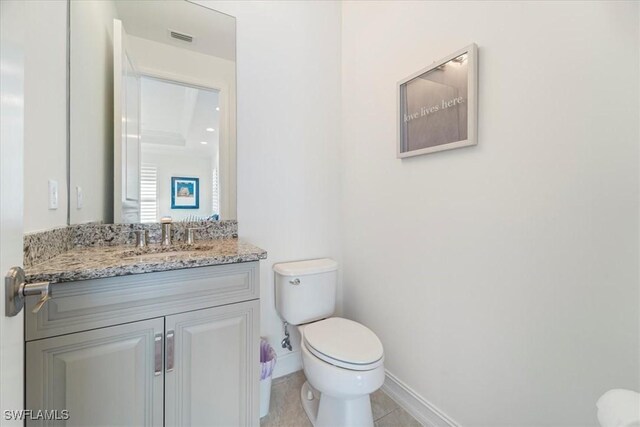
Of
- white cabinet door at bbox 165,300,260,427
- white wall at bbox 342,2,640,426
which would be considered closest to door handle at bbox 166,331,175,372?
white cabinet door at bbox 165,300,260,427

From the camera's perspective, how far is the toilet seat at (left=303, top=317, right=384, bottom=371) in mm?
1110

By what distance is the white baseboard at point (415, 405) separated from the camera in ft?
4.08

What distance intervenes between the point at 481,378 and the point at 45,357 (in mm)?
1540

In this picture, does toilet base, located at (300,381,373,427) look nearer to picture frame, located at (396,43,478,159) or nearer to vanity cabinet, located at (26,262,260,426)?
vanity cabinet, located at (26,262,260,426)

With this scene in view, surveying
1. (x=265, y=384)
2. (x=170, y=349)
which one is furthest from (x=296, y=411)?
(x=170, y=349)

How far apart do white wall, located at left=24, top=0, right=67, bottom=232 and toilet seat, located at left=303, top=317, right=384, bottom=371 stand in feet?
3.79

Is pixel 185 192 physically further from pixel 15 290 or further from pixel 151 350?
pixel 15 290

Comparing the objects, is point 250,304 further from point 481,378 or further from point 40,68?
point 40,68

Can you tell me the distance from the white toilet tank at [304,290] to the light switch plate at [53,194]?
3.34 ft

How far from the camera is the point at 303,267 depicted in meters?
1.58

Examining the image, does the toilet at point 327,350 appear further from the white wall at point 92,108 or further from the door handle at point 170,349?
the white wall at point 92,108

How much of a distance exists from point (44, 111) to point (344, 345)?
1510 mm

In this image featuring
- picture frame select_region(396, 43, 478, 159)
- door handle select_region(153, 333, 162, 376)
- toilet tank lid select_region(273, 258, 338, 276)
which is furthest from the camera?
toilet tank lid select_region(273, 258, 338, 276)

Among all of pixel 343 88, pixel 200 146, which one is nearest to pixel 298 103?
pixel 343 88
